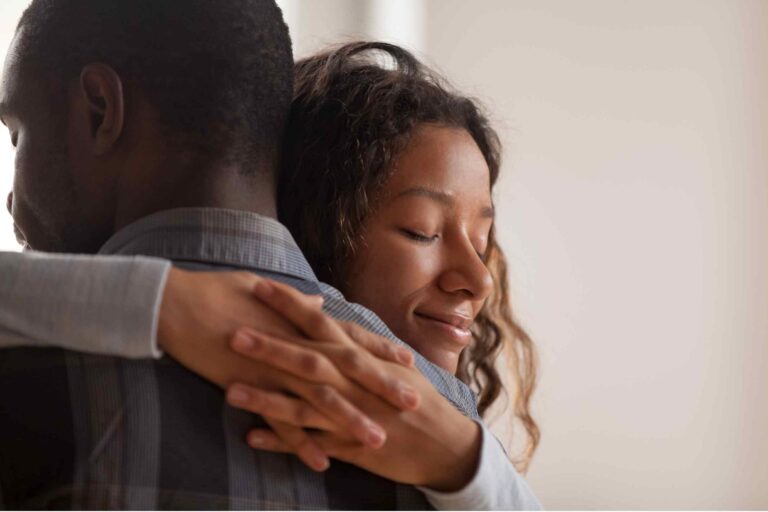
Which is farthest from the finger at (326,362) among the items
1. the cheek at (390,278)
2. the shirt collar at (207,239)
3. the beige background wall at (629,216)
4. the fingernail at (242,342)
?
the beige background wall at (629,216)

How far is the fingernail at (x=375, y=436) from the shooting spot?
911 mm

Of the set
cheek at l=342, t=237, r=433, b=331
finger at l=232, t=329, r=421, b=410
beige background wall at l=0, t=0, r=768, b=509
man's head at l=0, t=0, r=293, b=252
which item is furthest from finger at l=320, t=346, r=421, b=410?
beige background wall at l=0, t=0, r=768, b=509

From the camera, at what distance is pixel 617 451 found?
2840mm

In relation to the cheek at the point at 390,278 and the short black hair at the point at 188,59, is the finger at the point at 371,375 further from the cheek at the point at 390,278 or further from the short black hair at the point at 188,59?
the cheek at the point at 390,278

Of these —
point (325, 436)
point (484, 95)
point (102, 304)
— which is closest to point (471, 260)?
point (325, 436)

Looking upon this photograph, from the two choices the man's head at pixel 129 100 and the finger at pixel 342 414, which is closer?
the finger at pixel 342 414

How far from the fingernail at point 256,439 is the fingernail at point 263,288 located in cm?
13

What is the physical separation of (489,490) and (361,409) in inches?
6.2

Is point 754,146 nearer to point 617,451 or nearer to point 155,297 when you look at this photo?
point 617,451

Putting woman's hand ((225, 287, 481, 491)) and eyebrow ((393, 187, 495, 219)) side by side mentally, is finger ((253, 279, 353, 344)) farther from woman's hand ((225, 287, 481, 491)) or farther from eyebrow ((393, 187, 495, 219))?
eyebrow ((393, 187, 495, 219))

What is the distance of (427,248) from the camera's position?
1.44 m

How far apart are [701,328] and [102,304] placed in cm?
230

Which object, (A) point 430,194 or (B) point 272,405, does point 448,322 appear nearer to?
(A) point 430,194

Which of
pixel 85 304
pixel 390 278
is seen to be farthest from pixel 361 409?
pixel 390 278
